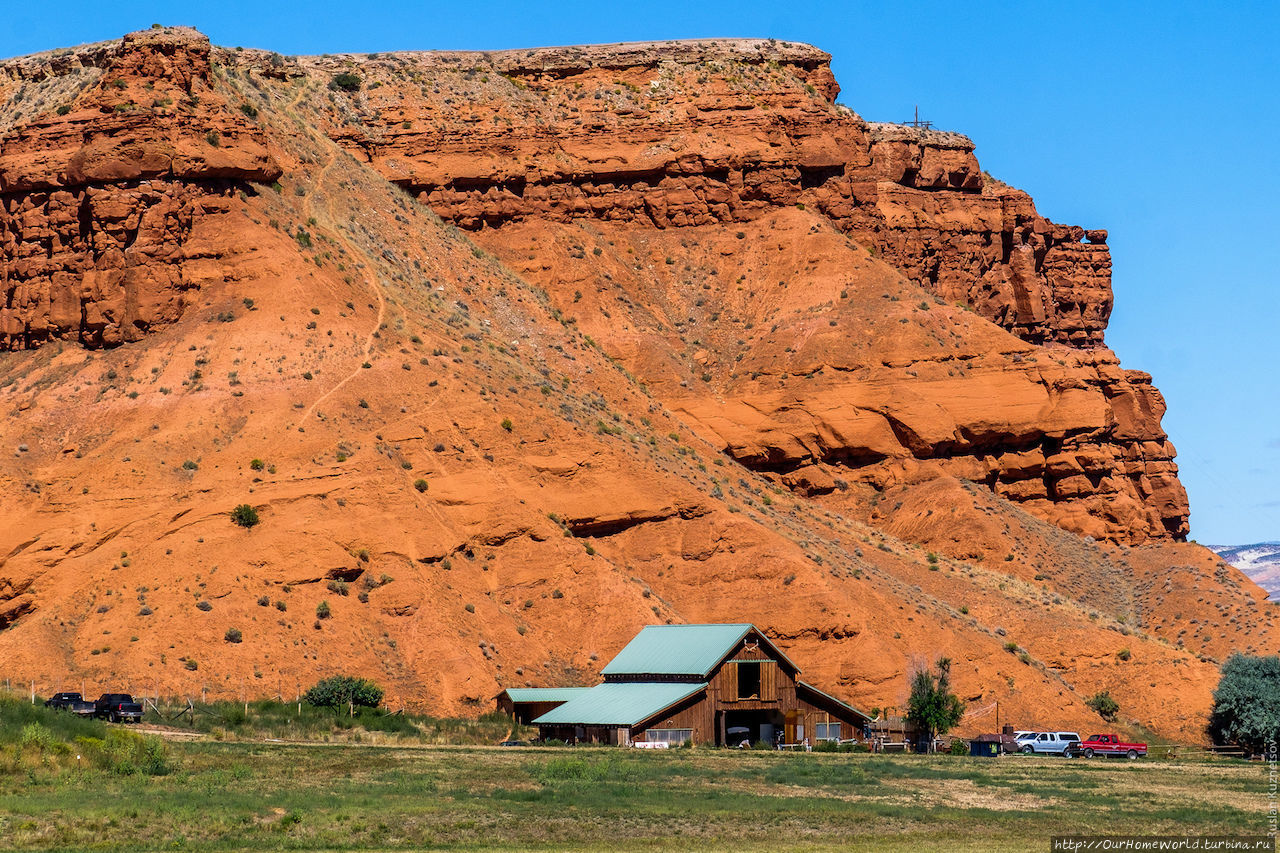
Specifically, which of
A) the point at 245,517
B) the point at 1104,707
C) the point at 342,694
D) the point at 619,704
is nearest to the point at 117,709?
the point at 342,694

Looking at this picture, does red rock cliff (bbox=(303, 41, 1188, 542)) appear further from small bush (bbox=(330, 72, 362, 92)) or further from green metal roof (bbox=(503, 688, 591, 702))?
green metal roof (bbox=(503, 688, 591, 702))

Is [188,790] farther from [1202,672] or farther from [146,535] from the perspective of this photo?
[1202,672]

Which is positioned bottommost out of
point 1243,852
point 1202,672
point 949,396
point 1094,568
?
point 1243,852

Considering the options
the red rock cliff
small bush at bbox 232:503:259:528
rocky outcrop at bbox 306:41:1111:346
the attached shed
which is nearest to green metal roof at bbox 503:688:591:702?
the attached shed

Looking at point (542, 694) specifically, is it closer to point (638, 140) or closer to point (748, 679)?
point (748, 679)

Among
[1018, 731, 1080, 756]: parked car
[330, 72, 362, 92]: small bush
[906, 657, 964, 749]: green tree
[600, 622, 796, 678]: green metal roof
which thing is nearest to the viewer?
[600, 622, 796, 678]: green metal roof

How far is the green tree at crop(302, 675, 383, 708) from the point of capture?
2463 inches

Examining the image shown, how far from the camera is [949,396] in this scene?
3841 inches

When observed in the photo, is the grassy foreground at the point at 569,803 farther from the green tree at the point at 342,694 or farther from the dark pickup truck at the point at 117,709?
the green tree at the point at 342,694

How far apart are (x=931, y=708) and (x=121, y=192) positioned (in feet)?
134

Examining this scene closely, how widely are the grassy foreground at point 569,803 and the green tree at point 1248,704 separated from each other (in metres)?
17.8

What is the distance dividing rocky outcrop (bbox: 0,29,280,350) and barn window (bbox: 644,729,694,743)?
3165 cm

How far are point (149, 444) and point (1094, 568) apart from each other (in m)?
49.4

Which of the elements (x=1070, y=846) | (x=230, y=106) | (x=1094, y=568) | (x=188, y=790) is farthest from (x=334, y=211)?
(x=1070, y=846)
